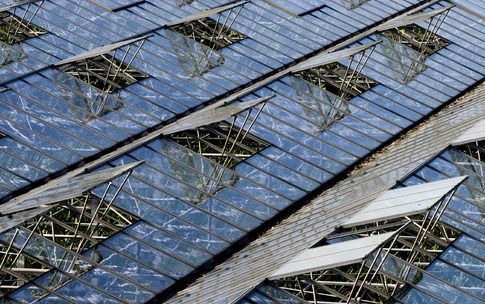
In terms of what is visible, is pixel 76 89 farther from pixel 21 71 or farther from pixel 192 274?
pixel 192 274

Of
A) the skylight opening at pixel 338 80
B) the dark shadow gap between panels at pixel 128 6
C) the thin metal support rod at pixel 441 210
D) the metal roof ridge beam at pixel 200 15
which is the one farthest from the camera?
the dark shadow gap between panels at pixel 128 6

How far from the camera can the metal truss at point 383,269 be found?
2794 cm

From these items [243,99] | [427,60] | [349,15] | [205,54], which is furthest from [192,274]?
[349,15]

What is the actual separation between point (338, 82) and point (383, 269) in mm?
17379

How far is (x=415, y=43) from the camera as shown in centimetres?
4972

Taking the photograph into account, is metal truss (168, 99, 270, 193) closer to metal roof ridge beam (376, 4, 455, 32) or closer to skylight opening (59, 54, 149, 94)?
skylight opening (59, 54, 149, 94)

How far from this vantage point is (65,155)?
3569 centimetres

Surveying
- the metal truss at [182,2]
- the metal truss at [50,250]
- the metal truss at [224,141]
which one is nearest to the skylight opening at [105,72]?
the metal truss at [224,141]

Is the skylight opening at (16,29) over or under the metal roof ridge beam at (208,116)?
over

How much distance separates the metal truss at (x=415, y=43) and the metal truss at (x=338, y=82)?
4.93ft

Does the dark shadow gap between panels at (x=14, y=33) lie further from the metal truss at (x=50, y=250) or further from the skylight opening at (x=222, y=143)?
the metal truss at (x=50, y=250)

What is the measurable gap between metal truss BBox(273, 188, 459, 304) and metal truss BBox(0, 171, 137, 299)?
5.49 metres

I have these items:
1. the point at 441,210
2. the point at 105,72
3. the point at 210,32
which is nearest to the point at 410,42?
the point at 210,32

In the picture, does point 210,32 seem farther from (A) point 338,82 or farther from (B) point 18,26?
(B) point 18,26
